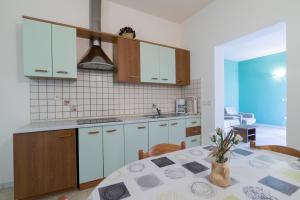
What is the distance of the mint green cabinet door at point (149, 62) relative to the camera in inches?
94.7

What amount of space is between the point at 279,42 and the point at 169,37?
3.57m

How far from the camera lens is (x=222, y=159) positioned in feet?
2.42

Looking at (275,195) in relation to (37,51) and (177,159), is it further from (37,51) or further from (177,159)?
(37,51)

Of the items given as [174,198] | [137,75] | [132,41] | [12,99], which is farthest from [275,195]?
[12,99]

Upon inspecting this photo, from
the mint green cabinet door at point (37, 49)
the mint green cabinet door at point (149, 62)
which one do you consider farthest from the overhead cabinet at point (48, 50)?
the mint green cabinet door at point (149, 62)

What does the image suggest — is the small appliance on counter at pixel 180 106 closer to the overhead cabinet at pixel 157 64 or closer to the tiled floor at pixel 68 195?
the overhead cabinet at pixel 157 64

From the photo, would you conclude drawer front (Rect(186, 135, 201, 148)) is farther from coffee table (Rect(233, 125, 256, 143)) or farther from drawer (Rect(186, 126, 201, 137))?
coffee table (Rect(233, 125, 256, 143))

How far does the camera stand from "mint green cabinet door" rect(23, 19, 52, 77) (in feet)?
5.43

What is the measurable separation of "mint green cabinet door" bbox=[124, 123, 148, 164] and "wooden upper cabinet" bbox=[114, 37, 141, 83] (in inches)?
28.8

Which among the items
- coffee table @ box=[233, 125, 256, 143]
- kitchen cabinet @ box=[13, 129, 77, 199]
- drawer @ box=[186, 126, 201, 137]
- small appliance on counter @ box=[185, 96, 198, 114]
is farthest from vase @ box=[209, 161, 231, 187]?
coffee table @ box=[233, 125, 256, 143]

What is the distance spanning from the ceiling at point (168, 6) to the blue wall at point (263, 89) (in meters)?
4.47

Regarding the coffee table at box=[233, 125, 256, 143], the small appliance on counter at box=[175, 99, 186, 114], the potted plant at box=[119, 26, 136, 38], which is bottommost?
the coffee table at box=[233, 125, 256, 143]

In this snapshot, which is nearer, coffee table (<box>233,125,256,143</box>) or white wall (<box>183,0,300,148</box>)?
white wall (<box>183,0,300,148</box>)

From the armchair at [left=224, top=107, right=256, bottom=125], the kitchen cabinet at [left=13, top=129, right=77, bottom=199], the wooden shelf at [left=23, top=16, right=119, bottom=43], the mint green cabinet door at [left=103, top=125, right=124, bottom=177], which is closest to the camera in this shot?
the kitchen cabinet at [left=13, top=129, right=77, bottom=199]
